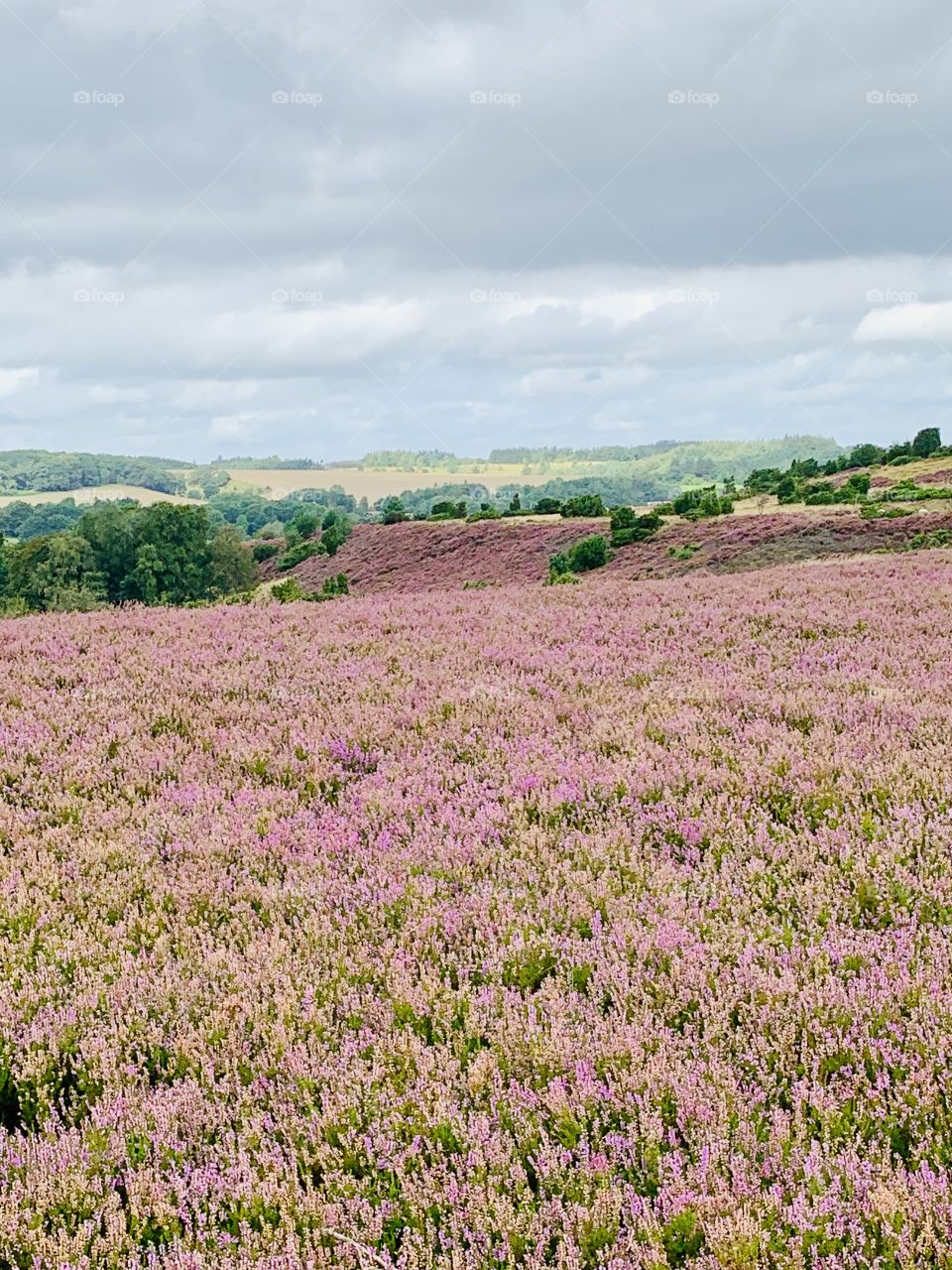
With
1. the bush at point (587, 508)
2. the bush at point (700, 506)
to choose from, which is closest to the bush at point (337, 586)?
the bush at point (587, 508)

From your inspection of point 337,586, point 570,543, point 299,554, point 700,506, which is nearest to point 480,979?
point 570,543

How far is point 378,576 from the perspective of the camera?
67.9m

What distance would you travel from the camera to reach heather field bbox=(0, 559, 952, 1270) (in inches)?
110

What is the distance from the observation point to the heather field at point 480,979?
9.18 feet

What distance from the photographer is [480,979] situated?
13.2 feet

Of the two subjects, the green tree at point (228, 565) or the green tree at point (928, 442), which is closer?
the green tree at point (928, 442)

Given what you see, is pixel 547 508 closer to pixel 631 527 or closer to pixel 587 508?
pixel 587 508

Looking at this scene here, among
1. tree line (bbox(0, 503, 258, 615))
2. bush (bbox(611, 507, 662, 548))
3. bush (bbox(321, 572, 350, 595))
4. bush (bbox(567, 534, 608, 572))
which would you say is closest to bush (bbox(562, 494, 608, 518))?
bush (bbox(611, 507, 662, 548))

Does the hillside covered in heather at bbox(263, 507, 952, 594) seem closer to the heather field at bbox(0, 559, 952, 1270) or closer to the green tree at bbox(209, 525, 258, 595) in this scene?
the green tree at bbox(209, 525, 258, 595)

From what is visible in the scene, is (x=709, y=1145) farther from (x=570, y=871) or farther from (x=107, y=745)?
(x=107, y=745)

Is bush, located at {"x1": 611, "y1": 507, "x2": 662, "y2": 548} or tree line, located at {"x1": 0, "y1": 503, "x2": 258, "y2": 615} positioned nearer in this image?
bush, located at {"x1": 611, "y1": 507, "x2": 662, "y2": 548}

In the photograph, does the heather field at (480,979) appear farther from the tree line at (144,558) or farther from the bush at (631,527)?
the tree line at (144,558)

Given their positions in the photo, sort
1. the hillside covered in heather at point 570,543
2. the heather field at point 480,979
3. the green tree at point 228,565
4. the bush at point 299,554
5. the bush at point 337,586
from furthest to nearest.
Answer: the green tree at point 228,565
the bush at point 299,554
the bush at point 337,586
the hillside covered in heather at point 570,543
the heather field at point 480,979

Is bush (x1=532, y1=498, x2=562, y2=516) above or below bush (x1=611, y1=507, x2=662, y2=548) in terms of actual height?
above
